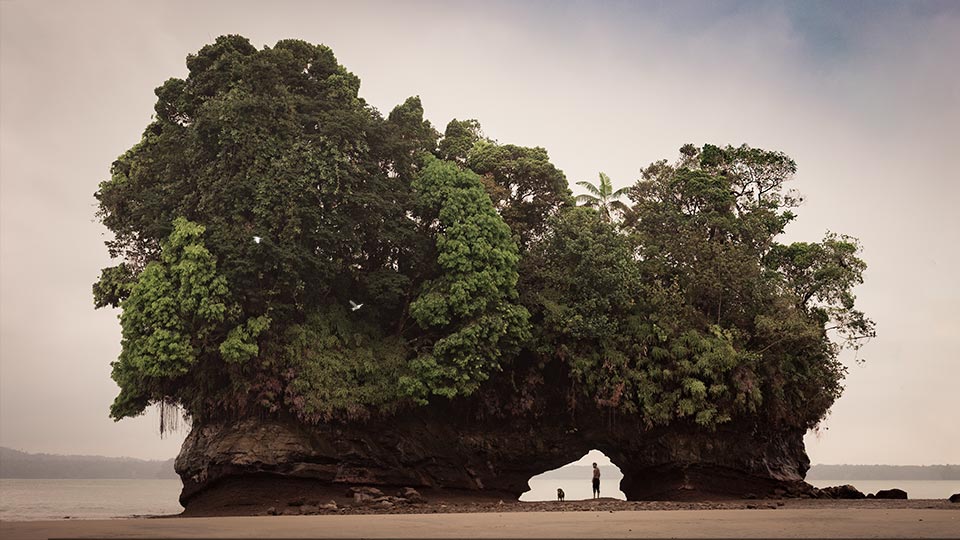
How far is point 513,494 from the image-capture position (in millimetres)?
31156

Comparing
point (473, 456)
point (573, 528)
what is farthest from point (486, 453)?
point (573, 528)

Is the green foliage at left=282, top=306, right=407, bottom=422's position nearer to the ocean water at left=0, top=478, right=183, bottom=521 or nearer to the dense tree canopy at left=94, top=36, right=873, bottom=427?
the dense tree canopy at left=94, top=36, right=873, bottom=427

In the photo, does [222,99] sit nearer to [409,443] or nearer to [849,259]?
[409,443]

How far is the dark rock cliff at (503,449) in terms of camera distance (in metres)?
26.1

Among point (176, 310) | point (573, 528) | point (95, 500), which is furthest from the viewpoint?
point (95, 500)

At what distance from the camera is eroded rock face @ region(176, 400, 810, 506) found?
84.6 ft

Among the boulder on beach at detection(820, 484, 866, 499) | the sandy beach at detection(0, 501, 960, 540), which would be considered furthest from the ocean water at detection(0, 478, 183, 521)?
the boulder on beach at detection(820, 484, 866, 499)

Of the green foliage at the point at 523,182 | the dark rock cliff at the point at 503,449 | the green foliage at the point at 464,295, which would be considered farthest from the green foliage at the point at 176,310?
the green foliage at the point at 523,182

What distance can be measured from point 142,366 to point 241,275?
427cm

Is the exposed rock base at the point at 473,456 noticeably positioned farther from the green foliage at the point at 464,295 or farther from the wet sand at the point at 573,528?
the wet sand at the point at 573,528

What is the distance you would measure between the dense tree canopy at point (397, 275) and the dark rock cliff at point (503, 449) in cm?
105

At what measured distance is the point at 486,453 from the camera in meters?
29.7

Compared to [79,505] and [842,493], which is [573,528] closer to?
[842,493]

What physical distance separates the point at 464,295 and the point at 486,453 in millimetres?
7508
